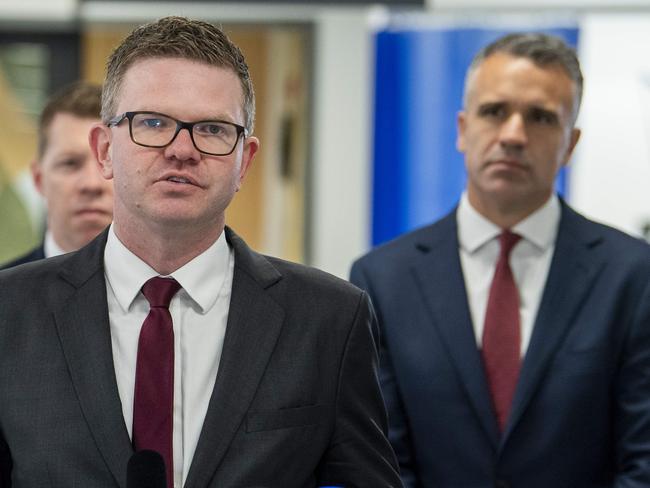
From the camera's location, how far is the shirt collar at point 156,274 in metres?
1.91

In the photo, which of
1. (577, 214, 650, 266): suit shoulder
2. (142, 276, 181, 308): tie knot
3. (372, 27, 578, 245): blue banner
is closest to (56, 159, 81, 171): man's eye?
(142, 276, 181, 308): tie knot

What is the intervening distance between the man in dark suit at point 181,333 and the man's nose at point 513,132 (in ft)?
3.12

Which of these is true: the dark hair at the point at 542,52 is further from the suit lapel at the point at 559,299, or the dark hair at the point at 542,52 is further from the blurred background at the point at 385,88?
the blurred background at the point at 385,88

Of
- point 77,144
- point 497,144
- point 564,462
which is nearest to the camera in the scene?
point 564,462

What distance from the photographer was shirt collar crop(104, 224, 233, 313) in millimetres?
1906

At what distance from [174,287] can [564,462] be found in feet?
3.87

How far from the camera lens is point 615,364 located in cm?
264

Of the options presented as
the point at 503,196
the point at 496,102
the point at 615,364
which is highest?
the point at 496,102

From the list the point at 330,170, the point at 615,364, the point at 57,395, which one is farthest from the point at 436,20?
the point at 57,395

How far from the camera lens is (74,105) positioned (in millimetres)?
3201

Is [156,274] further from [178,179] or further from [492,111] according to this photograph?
[492,111]

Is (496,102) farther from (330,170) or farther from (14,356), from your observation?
(330,170)

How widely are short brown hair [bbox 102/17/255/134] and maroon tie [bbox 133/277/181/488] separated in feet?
1.19

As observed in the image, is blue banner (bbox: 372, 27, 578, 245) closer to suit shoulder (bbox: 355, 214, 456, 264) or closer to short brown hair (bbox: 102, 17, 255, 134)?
suit shoulder (bbox: 355, 214, 456, 264)
